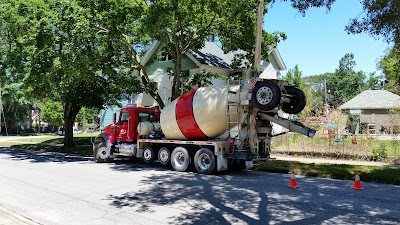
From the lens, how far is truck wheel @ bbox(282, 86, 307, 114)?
41.2ft

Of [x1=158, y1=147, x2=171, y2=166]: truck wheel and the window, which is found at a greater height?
the window

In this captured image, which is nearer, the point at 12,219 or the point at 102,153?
the point at 12,219

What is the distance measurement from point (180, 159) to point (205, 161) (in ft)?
4.22

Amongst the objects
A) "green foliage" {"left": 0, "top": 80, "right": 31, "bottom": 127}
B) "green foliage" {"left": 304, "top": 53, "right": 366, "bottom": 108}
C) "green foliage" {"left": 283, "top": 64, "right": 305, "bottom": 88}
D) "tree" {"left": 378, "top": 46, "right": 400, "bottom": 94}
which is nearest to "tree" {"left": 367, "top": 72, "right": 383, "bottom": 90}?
"green foliage" {"left": 304, "top": 53, "right": 366, "bottom": 108}

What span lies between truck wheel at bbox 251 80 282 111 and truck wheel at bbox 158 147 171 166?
4.46 m

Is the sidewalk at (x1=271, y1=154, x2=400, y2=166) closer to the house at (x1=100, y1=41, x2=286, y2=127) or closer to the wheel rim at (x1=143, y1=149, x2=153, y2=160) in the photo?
the wheel rim at (x1=143, y1=149, x2=153, y2=160)

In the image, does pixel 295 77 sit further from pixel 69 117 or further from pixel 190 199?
pixel 190 199

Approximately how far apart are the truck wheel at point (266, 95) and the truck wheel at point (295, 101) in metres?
1.27

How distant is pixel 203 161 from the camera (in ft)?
43.6

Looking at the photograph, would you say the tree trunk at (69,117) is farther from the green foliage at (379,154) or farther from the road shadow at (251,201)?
the green foliage at (379,154)

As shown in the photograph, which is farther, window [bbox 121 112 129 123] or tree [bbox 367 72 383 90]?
tree [bbox 367 72 383 90]

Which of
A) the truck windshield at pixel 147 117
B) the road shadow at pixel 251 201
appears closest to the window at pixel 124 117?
the truck windshield at pixel 147 117

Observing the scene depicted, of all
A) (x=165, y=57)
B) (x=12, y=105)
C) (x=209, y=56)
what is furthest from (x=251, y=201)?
→ (x=12, y=105)

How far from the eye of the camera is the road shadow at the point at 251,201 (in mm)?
6941
